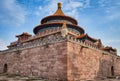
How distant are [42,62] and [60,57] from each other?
2537 mm

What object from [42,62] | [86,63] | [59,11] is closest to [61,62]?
[42,62]

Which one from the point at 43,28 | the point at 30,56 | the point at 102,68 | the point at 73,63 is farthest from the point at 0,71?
the point at 102,68

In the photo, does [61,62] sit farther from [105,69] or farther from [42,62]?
[105,69]

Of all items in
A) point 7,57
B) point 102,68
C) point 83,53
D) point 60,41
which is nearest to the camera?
point 60,41

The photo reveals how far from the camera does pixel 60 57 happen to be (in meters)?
15.4

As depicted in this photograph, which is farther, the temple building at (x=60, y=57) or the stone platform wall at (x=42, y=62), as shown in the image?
the temple building at (x=60, y=57)

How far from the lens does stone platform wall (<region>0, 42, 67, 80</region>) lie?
15.2 metres

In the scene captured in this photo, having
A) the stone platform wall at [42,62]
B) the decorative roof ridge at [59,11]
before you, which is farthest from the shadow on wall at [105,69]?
the decorative roof ridge at [59,11]

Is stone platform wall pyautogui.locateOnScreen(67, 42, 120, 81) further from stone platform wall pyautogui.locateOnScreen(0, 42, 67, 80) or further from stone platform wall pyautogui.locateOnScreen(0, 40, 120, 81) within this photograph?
stone platform wall pyautogui.locateOnScreen(0, 42, 67, 80)

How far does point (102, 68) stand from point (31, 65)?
928 cm

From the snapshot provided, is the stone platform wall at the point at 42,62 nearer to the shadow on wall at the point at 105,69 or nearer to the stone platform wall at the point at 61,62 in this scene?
the stone platform wall at the point at 61,62

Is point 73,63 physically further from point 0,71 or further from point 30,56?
point 0,71

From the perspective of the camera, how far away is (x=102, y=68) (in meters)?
20.9

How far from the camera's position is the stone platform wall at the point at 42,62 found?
15250mm
